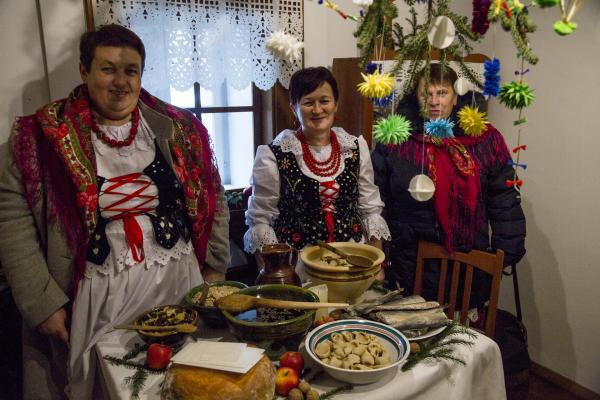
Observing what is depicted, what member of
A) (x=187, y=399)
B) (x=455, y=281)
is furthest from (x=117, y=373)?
(x=455, y=281)

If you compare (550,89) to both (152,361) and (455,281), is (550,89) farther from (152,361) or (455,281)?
(152,361)

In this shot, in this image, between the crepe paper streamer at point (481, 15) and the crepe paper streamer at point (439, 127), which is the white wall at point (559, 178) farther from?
the crepe paper streamer at point (481, 15)

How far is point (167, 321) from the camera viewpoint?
1.15 metres

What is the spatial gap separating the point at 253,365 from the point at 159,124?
89cm

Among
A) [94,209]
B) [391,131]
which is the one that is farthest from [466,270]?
[94,209]

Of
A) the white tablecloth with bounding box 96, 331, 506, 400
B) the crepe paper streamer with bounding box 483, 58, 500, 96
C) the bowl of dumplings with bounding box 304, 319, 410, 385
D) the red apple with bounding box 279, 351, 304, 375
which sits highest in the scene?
the crepe paper streamer with bounding box 483, 58, 500, 96

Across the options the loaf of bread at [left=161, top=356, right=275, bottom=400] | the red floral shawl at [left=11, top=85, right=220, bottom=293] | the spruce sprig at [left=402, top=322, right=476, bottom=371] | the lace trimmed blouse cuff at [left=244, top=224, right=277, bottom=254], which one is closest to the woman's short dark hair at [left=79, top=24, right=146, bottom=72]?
the red floral shawl at [left=11, top=85, right=220, bottom=293]

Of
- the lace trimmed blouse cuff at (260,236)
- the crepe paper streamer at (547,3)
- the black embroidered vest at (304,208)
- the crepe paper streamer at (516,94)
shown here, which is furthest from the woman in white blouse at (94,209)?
the crepe paper streamer at (547,3)

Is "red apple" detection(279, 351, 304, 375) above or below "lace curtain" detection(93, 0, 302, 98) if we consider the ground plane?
below

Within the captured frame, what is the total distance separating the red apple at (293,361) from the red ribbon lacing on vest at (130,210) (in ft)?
2.02

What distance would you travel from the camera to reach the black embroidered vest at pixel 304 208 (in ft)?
5.86

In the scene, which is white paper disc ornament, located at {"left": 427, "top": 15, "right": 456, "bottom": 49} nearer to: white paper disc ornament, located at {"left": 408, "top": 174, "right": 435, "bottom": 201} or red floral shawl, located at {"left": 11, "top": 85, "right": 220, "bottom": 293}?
white paper disc ornament, located at {"left": 408, "top": 174, "right": 435, "bottom": 201}

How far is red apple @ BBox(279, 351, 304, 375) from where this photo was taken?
1.02 meters

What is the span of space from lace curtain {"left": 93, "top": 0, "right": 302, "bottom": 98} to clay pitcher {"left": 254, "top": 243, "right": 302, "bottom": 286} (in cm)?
94
